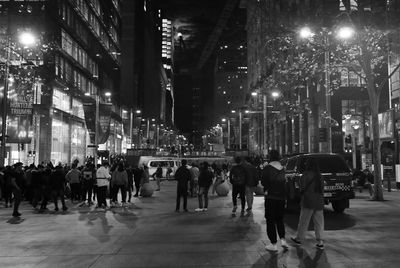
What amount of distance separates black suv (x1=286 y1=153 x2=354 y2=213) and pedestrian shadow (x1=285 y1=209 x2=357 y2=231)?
50cm

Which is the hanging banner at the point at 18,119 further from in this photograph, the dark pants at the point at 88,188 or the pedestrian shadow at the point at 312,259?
the pedestrian shadow at the point at 312,259

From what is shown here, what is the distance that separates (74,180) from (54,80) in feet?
70.9

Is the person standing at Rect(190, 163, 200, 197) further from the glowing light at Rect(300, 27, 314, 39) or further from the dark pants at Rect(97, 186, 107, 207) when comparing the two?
the glowing light at Rect(300, 27, 314, 39)

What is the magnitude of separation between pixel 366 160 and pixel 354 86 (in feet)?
44.8

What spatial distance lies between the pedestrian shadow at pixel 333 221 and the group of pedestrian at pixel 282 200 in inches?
102

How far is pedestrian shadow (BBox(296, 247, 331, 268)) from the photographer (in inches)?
298

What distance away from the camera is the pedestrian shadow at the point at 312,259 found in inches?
298

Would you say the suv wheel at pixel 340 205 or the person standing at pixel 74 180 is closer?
the suv wheel at pixel 340 205

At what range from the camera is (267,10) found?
80875 mm

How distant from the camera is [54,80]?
1534 inches

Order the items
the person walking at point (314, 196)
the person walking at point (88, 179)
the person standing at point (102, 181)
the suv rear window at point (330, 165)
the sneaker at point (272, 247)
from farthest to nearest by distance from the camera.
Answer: the person walking at point (88, 179) → the person standing at point (102, 181) → the suv rear window at point (330, 165) → the person walking at point (314, 196) → the sneaker at point (272, 247)

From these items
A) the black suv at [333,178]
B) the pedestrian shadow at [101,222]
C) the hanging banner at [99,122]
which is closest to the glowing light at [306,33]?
the black suv at [333,178]

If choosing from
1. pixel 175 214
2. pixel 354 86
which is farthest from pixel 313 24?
pixel 354 86

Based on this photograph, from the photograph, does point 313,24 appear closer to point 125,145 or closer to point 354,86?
point 354,86
